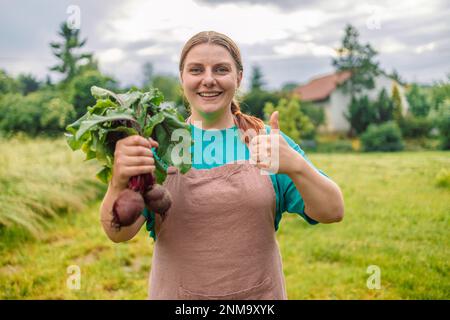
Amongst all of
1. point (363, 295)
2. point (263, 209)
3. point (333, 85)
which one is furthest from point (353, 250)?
point (333, 85)

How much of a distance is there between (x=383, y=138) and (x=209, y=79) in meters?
18.6

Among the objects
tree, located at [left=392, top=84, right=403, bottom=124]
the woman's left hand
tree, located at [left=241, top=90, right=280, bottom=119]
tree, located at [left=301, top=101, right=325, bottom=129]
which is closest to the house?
tree, located at [left=392, top=84, right=403, bottom=124]

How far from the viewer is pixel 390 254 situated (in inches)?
211

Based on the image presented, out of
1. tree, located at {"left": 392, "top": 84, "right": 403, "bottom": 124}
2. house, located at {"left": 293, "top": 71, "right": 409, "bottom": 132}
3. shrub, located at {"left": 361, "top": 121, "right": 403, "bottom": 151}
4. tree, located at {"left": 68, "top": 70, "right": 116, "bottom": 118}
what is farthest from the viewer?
house, located at {"left": 293, "top": 71, "right": 409, "bottom": 132}

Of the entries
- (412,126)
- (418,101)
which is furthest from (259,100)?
(418,101)

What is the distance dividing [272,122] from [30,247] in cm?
574

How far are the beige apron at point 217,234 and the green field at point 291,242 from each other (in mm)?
2869

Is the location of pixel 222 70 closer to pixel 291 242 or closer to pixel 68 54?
pixel 291 242

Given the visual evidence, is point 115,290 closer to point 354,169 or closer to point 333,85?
point 354,169

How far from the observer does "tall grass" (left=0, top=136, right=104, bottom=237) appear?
263 inches

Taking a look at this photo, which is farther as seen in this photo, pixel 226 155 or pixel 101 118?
pixel 226 155

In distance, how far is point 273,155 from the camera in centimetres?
167

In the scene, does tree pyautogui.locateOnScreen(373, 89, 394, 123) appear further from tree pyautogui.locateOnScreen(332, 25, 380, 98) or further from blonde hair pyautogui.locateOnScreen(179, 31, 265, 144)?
blonde hair pyautogui.locateOnScreen(179, 31, 265, 144)

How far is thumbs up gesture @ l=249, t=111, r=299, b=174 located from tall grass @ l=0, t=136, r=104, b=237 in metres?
5.87
